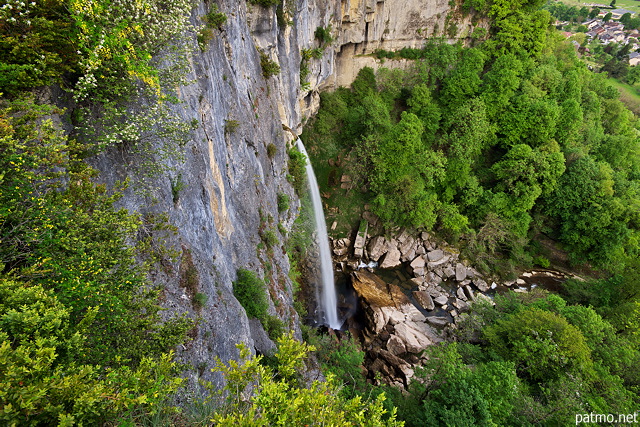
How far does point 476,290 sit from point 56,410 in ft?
94.3

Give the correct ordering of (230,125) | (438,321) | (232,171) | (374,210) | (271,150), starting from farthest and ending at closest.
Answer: (374,210), (438,321), (271,150), (232,171), (230,125)

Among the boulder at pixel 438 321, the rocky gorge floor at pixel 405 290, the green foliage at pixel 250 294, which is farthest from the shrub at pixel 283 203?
the boulder at pixel 438 321

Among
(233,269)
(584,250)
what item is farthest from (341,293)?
(584,250)

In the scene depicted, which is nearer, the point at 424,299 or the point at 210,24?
the point at 210,24

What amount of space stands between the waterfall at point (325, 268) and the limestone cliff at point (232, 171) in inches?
153

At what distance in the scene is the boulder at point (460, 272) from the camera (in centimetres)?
2678

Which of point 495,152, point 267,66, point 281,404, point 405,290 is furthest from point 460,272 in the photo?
point 281,404

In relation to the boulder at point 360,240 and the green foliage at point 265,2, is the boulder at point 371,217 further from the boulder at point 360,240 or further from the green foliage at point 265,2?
the green foliage at point 265,2

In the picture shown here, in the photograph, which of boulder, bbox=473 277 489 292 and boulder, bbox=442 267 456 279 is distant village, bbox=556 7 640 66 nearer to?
boulder, bbox=473 277 489 292

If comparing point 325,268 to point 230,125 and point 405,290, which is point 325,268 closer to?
point 405,290

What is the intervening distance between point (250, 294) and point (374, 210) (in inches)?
682

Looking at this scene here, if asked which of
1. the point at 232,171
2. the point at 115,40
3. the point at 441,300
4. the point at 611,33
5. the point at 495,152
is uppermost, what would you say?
the point at 611,33

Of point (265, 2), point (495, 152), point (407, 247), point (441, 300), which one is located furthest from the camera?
point (495, 152)
